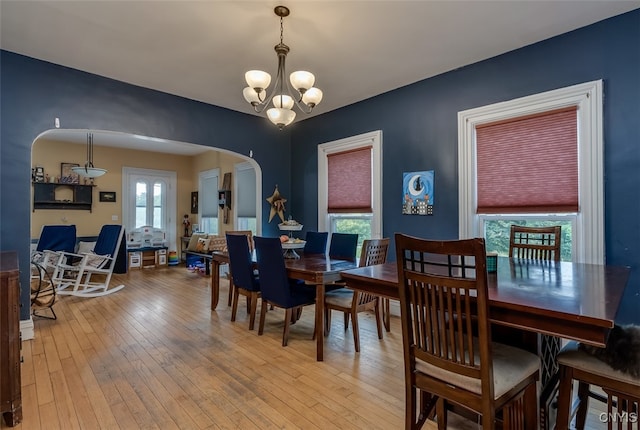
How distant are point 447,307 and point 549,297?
38 centimetres

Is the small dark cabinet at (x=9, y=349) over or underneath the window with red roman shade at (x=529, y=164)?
underneath

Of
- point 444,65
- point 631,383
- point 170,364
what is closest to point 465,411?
point 631,383

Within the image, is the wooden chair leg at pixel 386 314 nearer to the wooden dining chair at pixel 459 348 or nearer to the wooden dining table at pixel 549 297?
the wooden dining table at pixel 549 297

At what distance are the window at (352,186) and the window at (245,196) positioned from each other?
1.90 metres

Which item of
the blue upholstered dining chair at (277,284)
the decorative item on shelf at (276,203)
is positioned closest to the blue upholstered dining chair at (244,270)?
the blue upholstered dining chair at (277,284)

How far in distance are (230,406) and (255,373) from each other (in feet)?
1.37

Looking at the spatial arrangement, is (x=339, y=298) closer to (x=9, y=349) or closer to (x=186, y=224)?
(x=9, y=349)

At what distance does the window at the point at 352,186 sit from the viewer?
13.8ft

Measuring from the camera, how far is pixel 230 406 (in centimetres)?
199

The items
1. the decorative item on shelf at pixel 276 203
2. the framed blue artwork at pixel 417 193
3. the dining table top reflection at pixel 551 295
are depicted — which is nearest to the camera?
the dining table top reflection at pixel 551 295

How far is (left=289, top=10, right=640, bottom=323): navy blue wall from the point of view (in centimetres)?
251

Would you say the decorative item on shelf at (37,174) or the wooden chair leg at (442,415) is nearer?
the wooden chair leg at (442,415)

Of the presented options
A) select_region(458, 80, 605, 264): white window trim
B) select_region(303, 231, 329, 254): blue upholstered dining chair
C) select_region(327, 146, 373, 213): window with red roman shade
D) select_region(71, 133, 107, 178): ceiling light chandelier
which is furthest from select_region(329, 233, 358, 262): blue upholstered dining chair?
select_region(71, 133, 107, 178): ceiling light chandelier

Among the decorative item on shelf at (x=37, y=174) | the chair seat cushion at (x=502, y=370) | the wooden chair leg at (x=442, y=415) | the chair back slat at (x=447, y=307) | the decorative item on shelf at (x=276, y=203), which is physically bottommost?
the wooden chair leg at (x=442, y=415)
